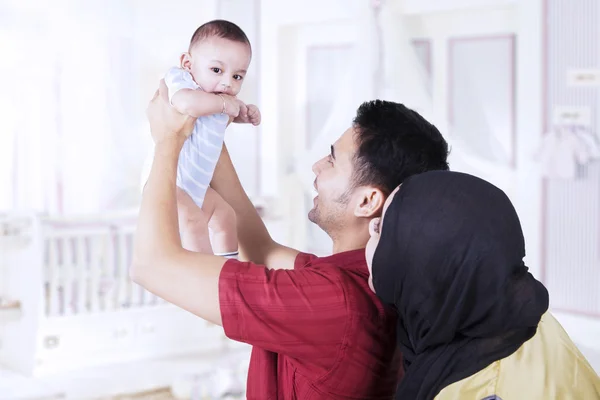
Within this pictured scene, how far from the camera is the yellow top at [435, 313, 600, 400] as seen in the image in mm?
1138

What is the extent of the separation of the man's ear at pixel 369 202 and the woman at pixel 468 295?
160mm

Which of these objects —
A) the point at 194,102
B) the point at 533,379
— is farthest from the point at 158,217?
the point at 533,379

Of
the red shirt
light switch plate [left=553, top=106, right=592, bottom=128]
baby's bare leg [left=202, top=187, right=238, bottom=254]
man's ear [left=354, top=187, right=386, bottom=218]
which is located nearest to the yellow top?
the red shirt

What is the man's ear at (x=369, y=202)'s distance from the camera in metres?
1.37

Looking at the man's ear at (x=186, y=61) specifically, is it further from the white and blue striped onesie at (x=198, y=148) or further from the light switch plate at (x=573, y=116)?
the light switch plate at (x=573, y=116)

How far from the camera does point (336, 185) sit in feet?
4.58

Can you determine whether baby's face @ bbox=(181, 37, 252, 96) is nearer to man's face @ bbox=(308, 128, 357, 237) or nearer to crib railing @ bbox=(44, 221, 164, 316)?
man's face @ bbox=(308, 128, 357, 237)

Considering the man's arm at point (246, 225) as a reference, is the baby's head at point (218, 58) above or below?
above

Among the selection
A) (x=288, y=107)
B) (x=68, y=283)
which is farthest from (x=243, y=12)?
(x=68, y=283)

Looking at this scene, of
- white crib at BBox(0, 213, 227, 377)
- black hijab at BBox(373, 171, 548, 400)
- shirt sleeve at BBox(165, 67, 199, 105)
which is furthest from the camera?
white crib at BBox(0, 213, 227, 377)

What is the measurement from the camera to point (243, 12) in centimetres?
572

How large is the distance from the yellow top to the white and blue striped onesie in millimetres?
596

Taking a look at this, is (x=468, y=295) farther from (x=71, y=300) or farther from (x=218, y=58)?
(x=71, y=300)

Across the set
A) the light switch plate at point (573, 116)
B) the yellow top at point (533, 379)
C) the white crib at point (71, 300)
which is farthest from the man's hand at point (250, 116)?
the light switch plate at point (573, 116)
